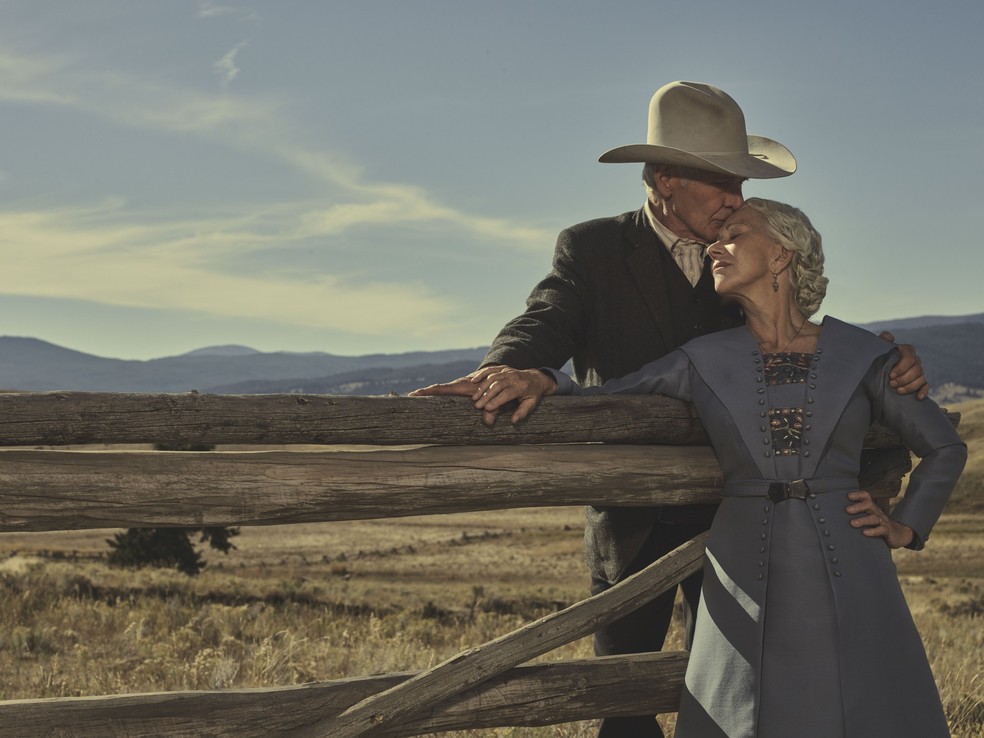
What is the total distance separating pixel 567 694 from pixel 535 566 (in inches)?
1275

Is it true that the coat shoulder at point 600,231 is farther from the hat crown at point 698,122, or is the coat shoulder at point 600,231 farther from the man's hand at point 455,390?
the man's hand at point 455,390

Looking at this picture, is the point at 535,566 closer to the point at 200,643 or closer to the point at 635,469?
the point at 200,643

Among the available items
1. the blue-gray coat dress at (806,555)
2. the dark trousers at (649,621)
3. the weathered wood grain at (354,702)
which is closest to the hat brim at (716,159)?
the blue-gray coat dress at (806,555)

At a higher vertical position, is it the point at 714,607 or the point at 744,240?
the point at 744,240

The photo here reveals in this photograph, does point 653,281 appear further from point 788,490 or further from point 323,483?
point 323,483

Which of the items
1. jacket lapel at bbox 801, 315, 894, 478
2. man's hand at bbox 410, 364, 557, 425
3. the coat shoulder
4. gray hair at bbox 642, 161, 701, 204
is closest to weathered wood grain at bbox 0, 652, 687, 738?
man's hand at bbox 410, 364, 557, 425

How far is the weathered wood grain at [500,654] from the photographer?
3152 millimetres

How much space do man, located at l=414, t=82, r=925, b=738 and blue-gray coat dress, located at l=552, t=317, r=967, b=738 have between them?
51cm

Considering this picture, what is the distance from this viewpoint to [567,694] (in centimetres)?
353

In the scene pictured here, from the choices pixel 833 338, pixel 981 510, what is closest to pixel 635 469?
pixel 833 338

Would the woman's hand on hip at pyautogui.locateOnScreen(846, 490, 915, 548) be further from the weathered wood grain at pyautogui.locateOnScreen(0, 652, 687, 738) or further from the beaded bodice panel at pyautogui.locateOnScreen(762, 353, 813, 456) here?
the weathered wood grain at pyautogui.locateOnScreen(0, 652, 687, 738)

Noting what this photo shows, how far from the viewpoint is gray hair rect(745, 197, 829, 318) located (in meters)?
3.22

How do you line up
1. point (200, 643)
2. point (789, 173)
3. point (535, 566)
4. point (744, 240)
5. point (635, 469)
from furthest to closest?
point (535, 566)
point (200, 643)
point (789, 173)
point (635, 469)
point (744, 240)

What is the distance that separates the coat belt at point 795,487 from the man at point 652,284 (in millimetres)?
678
